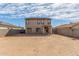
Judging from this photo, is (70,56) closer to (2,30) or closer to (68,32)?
(68,32)

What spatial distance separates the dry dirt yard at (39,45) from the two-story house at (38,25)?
96mm

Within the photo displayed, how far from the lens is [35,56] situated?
3037 millimetres

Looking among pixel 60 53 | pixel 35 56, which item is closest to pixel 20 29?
pixel 35 56

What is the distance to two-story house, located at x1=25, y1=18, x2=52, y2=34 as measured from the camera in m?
3.08

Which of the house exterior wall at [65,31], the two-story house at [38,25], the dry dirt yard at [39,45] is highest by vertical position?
the two-story house at [38,25]

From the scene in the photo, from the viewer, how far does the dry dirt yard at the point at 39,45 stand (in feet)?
10.1

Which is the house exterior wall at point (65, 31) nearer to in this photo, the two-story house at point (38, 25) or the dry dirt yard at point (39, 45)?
the dry dirt yard at point (39, 45)

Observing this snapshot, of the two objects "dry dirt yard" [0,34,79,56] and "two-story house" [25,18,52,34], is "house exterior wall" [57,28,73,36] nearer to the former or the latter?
"dry dirt yard" [0,34,79,56]

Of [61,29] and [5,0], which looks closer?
[5,0]

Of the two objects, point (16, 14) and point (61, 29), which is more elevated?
point (16, 14)

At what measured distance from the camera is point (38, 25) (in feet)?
10.2

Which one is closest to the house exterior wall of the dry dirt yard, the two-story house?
the dry dirt yard

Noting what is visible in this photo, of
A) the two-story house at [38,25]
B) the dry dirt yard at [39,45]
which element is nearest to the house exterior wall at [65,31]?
the dry dirt yard at [39,45]

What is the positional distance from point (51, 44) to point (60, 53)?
0.64 ft
